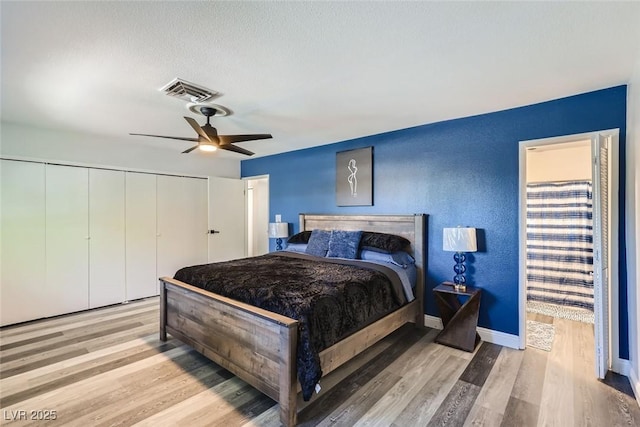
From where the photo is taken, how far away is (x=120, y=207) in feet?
14.5

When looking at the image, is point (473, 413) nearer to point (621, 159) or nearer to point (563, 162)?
point (621, 159)

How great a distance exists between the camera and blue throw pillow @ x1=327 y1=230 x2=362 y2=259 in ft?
11.9

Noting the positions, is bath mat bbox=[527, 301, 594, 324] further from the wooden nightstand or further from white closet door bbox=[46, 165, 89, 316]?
white closet door bbox=[46, 165, 89, 316]

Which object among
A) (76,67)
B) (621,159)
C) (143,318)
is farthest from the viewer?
(143,318)

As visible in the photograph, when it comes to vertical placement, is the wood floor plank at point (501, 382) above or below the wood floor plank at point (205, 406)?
below

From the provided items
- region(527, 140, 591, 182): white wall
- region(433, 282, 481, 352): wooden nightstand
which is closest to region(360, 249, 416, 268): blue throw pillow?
region(433, 282, 481, 352): wooden nightstand

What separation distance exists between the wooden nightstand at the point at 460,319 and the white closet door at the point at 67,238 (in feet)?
14.9

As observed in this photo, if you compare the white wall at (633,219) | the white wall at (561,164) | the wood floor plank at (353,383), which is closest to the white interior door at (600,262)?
the white wall at (633,219)

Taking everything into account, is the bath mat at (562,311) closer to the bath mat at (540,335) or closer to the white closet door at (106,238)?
the bath mat at (540,335)

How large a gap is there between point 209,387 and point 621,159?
3.81 m

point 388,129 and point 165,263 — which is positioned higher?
point 388,129

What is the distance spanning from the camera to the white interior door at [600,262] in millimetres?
2357

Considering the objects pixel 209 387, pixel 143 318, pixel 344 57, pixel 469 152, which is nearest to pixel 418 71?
pixel 344 57

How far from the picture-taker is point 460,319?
9.84 feet
